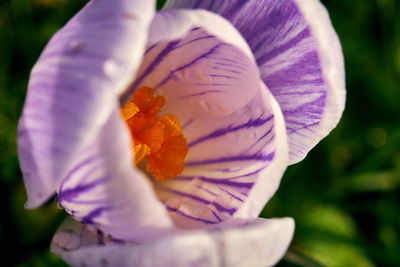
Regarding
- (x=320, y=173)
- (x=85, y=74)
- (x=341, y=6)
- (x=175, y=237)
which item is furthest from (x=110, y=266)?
(x=341, y=6)

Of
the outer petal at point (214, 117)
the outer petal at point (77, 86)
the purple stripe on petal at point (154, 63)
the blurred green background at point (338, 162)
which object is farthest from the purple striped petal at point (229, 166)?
the blurred green background at point (338, 162)

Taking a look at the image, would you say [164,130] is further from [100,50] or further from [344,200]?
[344,200]

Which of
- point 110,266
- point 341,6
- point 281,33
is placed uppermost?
point 281,33

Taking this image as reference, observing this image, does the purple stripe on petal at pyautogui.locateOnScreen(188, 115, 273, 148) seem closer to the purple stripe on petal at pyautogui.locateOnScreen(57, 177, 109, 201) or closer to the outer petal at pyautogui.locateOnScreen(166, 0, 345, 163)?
the outer petal at pyautogui.locateOnScreen(166, 0, 345, 163)

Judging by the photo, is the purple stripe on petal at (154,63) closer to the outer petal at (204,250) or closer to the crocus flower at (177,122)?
the crocus flower at (177,122)

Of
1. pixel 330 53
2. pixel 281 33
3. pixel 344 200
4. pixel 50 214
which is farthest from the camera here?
pixel 344 200

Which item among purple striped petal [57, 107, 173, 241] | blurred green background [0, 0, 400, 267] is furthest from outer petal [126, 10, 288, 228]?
blurred green background [0, 0, 400, 267]

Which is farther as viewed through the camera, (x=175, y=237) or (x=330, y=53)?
(x=330, y=53)

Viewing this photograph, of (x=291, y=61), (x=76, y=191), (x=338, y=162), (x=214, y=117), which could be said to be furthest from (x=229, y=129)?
(x=338, y=162)
